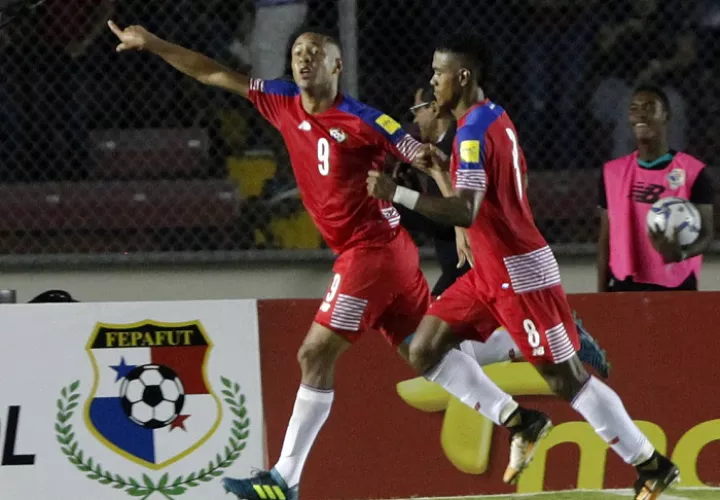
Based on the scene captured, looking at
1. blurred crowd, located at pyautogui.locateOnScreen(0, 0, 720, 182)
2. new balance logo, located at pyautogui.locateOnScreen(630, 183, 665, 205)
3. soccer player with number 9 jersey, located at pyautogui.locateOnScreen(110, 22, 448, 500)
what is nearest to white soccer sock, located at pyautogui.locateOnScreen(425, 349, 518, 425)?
soccer player with number 9 jersey, located at pyautogui.locateOnScreen(110, 22, 448, 500)

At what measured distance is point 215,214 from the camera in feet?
25.6

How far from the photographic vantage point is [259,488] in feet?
19.2

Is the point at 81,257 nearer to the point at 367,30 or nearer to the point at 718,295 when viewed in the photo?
the point at 367,30

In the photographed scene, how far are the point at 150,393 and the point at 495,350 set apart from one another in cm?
152

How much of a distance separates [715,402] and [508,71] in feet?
7.50

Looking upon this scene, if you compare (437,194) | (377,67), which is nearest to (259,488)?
(437,194)

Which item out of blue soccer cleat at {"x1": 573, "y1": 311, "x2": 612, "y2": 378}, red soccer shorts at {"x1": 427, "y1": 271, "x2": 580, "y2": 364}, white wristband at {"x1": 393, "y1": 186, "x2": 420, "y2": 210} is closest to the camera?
white wristband at {"x1": 393, "y1": 186, "x2": 420, "y2": 210}

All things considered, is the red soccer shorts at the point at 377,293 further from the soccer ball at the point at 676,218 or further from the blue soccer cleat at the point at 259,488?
the soccer ball at the point at 676,218

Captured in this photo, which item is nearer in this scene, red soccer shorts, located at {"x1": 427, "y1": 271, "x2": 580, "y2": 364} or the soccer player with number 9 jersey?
red soccer shorts, located at {"x1": 427, "y1": 271, "x2": 580, "y2": 364}

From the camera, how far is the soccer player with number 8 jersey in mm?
5523

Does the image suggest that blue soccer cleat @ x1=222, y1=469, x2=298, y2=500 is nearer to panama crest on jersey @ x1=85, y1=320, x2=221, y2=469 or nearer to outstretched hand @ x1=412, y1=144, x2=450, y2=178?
panama crest on jersey @ x1=85, y1=320, x2=221, y2=469

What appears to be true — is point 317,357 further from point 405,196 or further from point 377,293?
point 405,196

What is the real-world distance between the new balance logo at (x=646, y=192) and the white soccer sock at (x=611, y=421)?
3.94 feet

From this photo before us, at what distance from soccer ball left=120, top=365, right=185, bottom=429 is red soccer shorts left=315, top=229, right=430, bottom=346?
Answer: 2.75 feet
